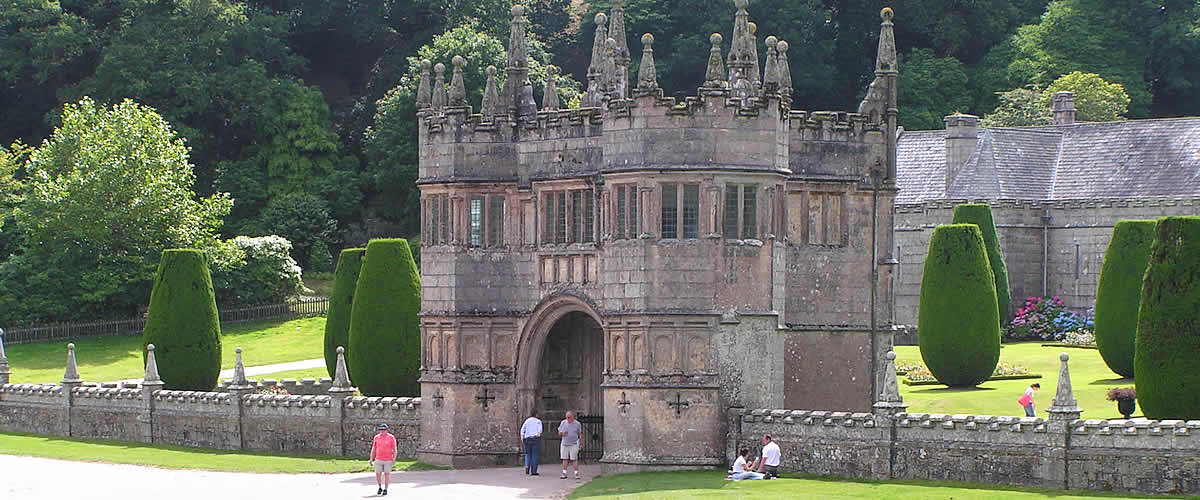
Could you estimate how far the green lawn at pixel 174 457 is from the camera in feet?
158

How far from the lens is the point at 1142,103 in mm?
99938

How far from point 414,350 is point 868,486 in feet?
63.8

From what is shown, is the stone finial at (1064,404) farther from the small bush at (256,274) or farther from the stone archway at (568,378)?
the small bush at (256,274)

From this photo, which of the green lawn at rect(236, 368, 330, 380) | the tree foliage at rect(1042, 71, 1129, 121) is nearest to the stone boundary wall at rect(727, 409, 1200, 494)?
the green lawn at rect(236, 368, 330, 380)

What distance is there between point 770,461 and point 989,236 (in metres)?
28.6

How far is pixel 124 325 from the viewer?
3216 inches

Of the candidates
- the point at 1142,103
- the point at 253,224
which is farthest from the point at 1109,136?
the point at 253,224

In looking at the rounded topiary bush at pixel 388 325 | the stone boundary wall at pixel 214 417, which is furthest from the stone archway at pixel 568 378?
the rounded topiary bush at pixel 388 325

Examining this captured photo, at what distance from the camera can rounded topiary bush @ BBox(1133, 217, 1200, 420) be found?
133 feet

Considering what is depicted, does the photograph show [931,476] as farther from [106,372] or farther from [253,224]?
[253,224]

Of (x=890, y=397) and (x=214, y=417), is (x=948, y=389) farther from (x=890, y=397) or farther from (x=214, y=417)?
(x=214, y=417)

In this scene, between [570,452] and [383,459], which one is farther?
[570,452]

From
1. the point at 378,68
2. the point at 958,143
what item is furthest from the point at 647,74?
the point at 378,68

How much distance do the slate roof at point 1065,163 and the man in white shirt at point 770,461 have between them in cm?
3248
